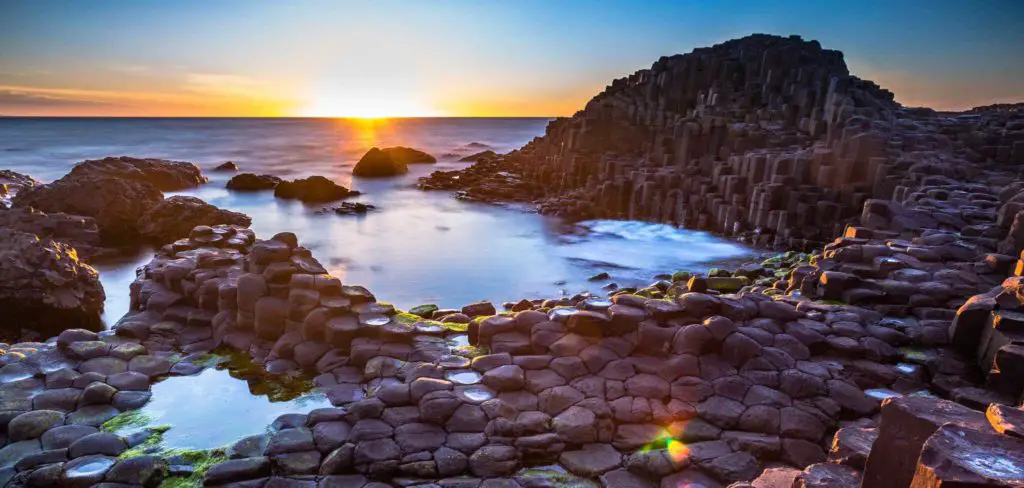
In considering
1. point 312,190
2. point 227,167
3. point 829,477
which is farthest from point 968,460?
point 227,167

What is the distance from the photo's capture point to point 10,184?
75.7 ft

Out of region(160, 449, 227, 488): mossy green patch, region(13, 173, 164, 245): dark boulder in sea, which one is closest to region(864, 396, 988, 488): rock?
region(160, 449, 227, 488): mossy green patch

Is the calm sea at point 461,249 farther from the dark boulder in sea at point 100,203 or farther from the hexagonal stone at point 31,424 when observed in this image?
the hexagonal stone at point 31,424

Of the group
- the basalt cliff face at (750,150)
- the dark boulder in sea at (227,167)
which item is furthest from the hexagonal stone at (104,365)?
the dark boulder in sea at (227,167)

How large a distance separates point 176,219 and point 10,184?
1143 cm

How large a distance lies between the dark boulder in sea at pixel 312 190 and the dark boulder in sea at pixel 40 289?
18.0 meters

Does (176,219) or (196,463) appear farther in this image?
(176,219)

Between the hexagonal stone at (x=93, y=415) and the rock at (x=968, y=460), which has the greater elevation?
the rock at (x=968, y=460)

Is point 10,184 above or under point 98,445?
under

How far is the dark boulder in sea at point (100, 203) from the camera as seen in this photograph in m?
18.1

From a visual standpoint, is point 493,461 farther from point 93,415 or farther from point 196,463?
point 93,415

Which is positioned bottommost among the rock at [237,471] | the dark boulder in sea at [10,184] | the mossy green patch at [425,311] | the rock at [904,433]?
the dark boulder in sea at [10,184]

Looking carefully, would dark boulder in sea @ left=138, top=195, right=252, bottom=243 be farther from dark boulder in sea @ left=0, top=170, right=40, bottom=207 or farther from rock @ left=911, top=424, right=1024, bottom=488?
rock @ left=911, top=424, right=1024, bottom=488

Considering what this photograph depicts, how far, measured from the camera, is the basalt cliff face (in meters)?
16.1
